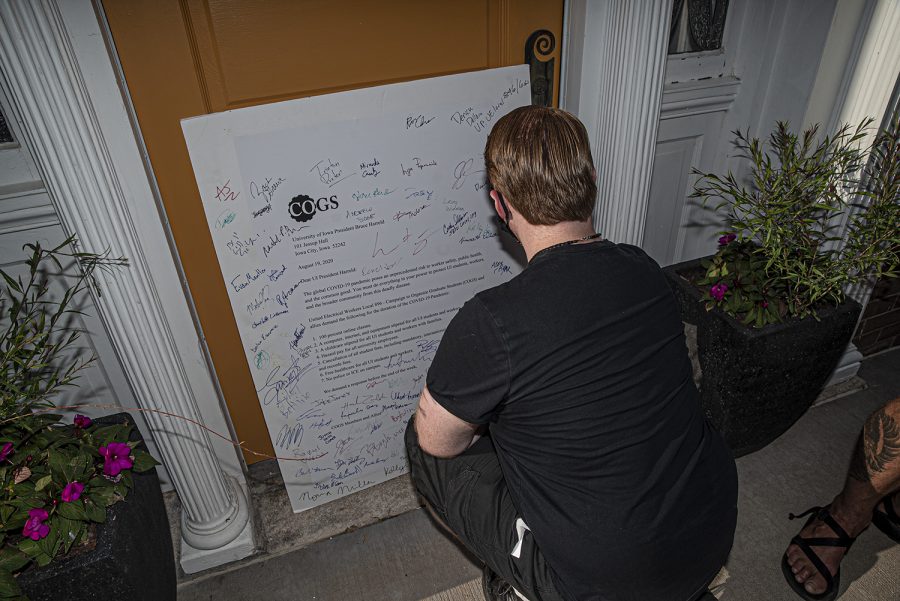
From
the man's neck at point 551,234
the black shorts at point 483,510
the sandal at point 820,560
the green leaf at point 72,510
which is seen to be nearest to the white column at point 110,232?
the green leaf at point 72,510

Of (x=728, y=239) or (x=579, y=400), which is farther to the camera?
(x=728, y=239)

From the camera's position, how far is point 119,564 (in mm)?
1216

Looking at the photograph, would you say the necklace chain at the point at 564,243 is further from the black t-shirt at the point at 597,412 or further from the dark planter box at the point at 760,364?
the dark planter box at the point at 760,364

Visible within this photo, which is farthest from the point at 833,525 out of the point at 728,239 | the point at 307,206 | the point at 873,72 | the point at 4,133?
the point at 4,133

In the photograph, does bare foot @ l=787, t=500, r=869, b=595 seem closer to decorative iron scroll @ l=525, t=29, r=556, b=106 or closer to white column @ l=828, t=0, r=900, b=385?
white column @ l=828, t=0, r=900, b=385

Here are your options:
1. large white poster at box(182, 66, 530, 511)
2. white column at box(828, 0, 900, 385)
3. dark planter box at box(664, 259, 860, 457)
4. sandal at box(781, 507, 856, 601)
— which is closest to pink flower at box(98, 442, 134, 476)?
large white poster at box(182, 66, 530, 511)

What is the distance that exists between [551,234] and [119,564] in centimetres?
115

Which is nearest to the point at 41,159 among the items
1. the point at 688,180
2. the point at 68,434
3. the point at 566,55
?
the point at 68,434

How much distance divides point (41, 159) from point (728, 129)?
2.16 meters

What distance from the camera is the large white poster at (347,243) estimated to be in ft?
4.59

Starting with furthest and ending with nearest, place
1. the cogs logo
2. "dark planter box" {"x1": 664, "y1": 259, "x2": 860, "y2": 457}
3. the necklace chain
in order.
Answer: "dark planter box" {"x1": 664, "y1": 259, "x2": 860, "y2": 457} → the cogs logo → the necklace chain

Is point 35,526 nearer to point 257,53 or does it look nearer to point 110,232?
point 110,232

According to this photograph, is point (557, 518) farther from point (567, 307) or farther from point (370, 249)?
point (370, 249)

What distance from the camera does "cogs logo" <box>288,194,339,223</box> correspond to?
1.46 m
